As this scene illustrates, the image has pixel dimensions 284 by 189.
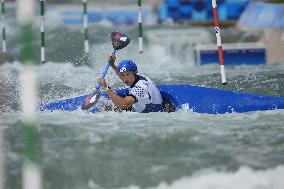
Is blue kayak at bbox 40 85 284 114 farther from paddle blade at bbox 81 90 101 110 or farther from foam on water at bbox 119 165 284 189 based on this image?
foam on water at bbox 119 165 284 189

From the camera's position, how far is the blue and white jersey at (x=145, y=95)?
5.73 m

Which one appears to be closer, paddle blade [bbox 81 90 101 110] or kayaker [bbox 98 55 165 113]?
kayaker [bbox 98 55 165 113]

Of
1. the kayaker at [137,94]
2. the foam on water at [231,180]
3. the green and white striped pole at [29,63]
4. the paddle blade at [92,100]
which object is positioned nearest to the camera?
the green and white striped pole at [29,63]

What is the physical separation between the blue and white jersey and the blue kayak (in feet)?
0.67

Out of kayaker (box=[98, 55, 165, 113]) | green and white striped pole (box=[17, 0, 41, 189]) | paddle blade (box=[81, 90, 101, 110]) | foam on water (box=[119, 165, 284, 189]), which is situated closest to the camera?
green and white striped pole (box=[17, 0, 41, 189])

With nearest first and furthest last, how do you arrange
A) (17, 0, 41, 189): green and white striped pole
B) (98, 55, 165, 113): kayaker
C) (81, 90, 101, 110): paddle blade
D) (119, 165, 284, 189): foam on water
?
(17, 0, 41, 189): green and white striped pole
(119, 165, 284, 189): foam on water
(98, 55, 165, 113): kayaker
(81, 90, 101, 110): paddle blade

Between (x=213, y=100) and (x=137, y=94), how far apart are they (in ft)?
2.37

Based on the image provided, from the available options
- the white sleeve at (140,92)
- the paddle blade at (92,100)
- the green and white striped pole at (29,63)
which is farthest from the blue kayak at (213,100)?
the green and white striped pole at (29,63)

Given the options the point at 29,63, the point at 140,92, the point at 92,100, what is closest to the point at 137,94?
the point at 140,92

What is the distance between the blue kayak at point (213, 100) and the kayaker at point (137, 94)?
0.19 meters

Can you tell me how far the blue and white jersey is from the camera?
5730 mm

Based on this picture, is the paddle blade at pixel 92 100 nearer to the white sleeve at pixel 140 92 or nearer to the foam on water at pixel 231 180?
the white sleeve at pixel 140 92

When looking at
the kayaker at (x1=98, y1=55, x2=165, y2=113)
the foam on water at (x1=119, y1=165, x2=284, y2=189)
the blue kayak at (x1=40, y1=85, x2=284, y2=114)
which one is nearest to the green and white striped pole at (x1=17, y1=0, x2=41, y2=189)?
the foam on water at (x1=119, y1=165, x2=284, y2=189)

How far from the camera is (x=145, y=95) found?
227 inches
